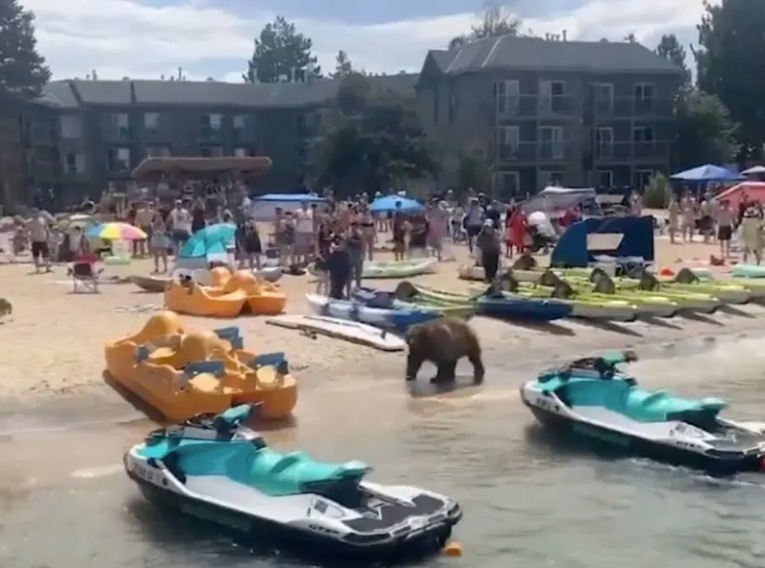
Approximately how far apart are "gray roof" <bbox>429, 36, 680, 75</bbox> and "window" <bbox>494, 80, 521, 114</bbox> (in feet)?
3.13

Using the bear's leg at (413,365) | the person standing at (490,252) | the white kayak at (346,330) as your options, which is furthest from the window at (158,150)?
the bear's leg at (413,365)

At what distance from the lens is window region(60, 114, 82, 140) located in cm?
8000

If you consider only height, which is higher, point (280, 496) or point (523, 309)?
point (523, 309)

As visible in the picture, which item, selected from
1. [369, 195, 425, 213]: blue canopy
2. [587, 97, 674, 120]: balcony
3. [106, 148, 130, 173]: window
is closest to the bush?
[587, 97, 674, 120]: balcony

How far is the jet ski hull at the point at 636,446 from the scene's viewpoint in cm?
1445

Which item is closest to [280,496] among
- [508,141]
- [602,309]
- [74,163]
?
[602,309]

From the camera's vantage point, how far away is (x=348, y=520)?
1180cm

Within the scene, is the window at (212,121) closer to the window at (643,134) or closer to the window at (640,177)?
the window at (643,134)

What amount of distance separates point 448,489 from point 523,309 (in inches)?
456

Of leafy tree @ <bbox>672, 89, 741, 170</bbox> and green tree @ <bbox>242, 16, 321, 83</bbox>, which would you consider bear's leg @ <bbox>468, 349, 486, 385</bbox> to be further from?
green tree @ <bbox>242, 16, 321, 83</bbox>

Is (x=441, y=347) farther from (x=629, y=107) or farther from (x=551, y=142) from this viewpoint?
(x=629, y=107)

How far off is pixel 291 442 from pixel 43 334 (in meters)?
8.06

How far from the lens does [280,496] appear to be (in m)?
12.6

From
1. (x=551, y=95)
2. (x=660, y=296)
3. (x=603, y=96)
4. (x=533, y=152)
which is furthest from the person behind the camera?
(x=603, y=96)
